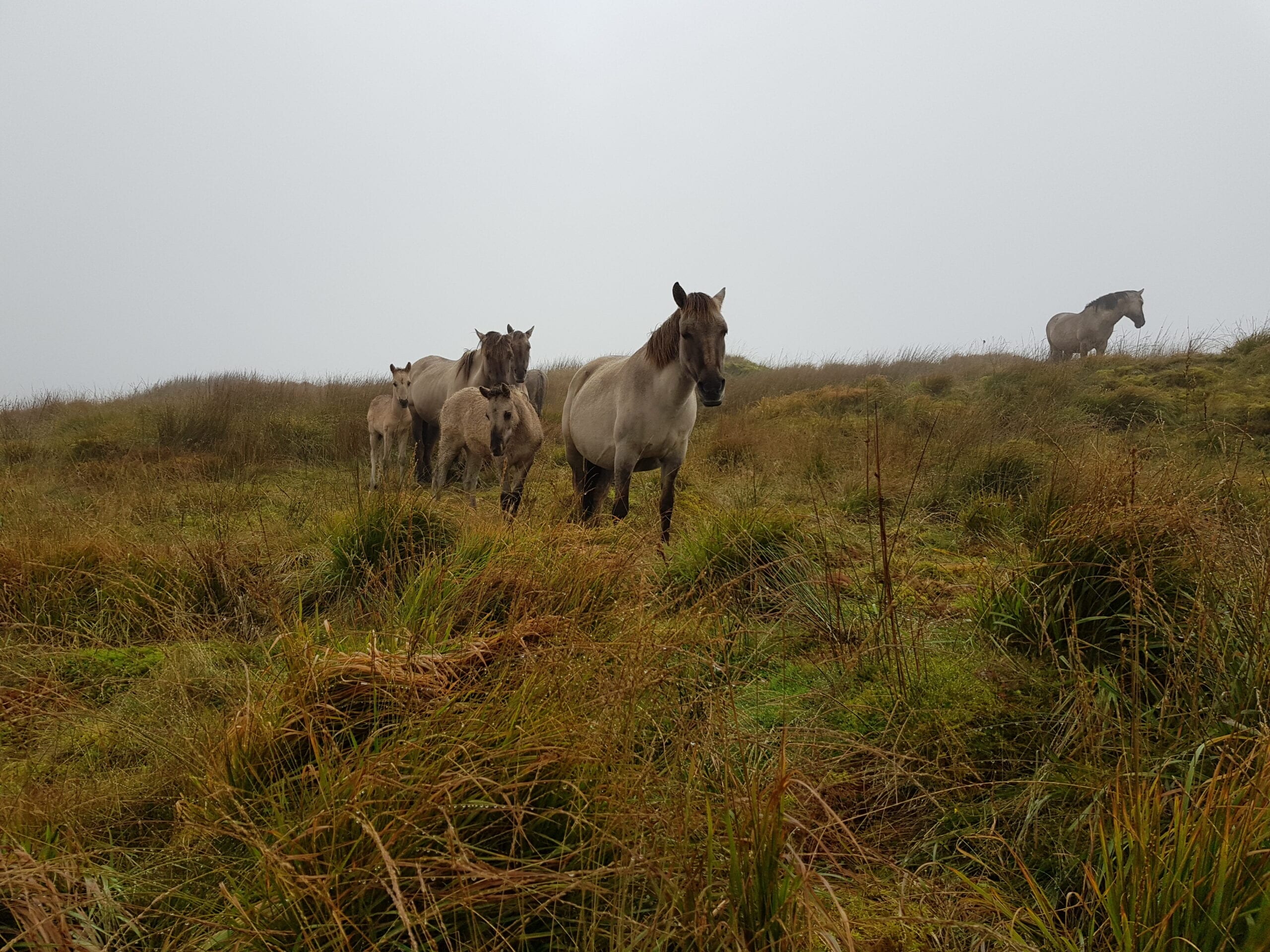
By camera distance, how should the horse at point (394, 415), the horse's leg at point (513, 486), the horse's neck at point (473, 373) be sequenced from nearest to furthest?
1. the horse's leg at point (513, 486)
2. the horse's neck at point (473, 373)
3. the horse at point (394, 415)

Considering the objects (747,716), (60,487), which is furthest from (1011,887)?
(60,487)

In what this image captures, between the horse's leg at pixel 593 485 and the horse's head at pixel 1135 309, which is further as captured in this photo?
the horse's head at pixel 1135 309

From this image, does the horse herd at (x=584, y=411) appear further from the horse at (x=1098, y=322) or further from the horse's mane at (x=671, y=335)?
the horse at (x=1098, y=322)

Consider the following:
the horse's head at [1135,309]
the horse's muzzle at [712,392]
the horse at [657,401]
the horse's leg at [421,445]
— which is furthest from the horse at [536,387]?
the horse's head at [1135,309]

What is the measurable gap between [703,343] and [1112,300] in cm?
1754

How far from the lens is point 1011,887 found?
5.41ft

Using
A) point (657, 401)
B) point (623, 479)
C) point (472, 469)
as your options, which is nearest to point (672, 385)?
point (657, 401)

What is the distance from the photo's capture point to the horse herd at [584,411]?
5.33 metres

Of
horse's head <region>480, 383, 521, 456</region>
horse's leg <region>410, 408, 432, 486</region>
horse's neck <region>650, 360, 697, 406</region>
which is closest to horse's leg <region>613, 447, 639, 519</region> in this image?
horse's neck <region>650, 360, 697, 406</region>

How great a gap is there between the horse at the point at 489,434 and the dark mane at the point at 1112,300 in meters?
17.1

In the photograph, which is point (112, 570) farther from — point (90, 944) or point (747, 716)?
point (747, 716)

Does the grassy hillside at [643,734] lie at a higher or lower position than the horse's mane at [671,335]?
lower

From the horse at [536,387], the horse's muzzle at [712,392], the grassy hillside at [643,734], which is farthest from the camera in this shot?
the horse at [536,387]

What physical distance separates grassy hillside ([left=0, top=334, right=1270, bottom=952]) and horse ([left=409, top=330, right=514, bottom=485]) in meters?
3.76
